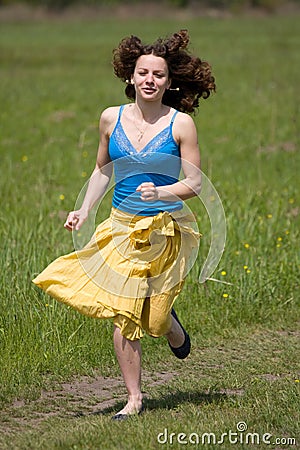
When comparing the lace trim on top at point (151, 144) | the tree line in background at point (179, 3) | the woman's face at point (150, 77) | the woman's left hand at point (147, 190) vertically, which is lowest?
the tree line in background at point (179, 3)

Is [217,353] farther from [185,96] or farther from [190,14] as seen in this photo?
[190,14]

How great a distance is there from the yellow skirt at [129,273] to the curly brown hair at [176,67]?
0.68 metres

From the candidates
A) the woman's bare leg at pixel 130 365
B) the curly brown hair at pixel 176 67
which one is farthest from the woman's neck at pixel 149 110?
the woman's bare leg at pixel 130 365

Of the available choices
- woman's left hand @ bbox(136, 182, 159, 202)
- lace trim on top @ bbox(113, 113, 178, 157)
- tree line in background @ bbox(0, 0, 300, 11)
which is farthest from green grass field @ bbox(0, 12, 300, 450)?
tree line in background @ bbox(0, 0, 300, 11)

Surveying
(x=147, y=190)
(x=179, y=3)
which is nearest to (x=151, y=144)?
(x=147, y=190)

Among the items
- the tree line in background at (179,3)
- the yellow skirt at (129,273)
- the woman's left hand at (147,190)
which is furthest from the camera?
the tree line in background at (179,3)

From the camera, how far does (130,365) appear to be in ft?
16.7

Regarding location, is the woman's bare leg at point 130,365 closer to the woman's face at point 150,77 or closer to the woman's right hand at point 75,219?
the woman's right hand at point 75,219

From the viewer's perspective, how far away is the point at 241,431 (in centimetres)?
478

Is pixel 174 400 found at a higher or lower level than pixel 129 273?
lower

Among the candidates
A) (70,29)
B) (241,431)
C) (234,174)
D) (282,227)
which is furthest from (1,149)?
(70,29)

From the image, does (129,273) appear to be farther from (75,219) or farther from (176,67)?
(176,67)

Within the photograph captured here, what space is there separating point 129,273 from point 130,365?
0.48 m

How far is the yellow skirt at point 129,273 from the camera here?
198 inches
